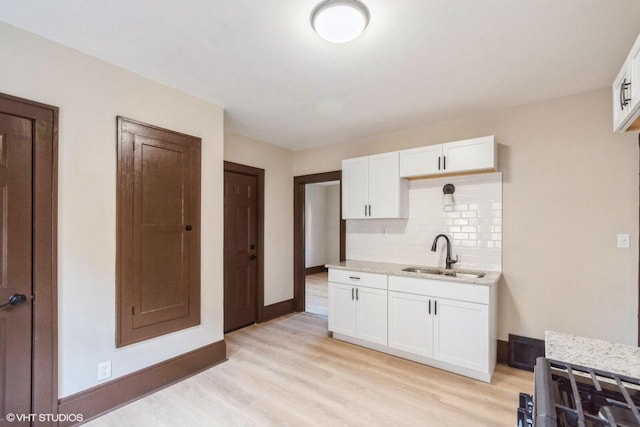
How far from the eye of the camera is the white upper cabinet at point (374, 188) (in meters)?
3.49

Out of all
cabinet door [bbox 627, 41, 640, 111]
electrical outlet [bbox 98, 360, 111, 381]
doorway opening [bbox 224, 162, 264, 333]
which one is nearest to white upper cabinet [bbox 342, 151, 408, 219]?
doorway opening [bbox 224, 162, 264, 333]

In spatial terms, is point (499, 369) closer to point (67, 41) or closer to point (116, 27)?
point (116, 27)

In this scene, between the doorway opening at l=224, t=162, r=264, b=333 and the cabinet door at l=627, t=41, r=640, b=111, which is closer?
the cabinet door at l=627, t=41, r=640, b=111

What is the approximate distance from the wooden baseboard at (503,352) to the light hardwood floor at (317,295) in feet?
7.74

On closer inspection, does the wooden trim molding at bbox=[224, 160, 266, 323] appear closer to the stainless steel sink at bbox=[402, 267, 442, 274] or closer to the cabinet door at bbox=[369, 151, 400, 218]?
the cabinet door at bbox=[369, 151, 400, 218]

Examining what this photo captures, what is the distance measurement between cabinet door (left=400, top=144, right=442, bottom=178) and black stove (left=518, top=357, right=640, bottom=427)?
8.08 ft

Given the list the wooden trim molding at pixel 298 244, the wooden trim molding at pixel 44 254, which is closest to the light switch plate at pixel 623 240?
the wooden trim molding at pixel 298 244

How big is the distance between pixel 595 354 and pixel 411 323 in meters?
2.00

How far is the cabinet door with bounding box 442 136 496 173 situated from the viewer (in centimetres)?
288

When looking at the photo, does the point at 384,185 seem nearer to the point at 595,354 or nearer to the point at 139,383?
the point at 595,354

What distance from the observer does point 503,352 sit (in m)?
2.98

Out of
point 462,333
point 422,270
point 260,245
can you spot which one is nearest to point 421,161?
point 422,270

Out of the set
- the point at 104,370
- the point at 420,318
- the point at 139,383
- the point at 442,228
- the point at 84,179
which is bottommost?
the point at 139,383

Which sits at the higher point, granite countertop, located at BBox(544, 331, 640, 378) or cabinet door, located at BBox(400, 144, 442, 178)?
cabinet door, located at BBox(400, 144, 442, 178)
